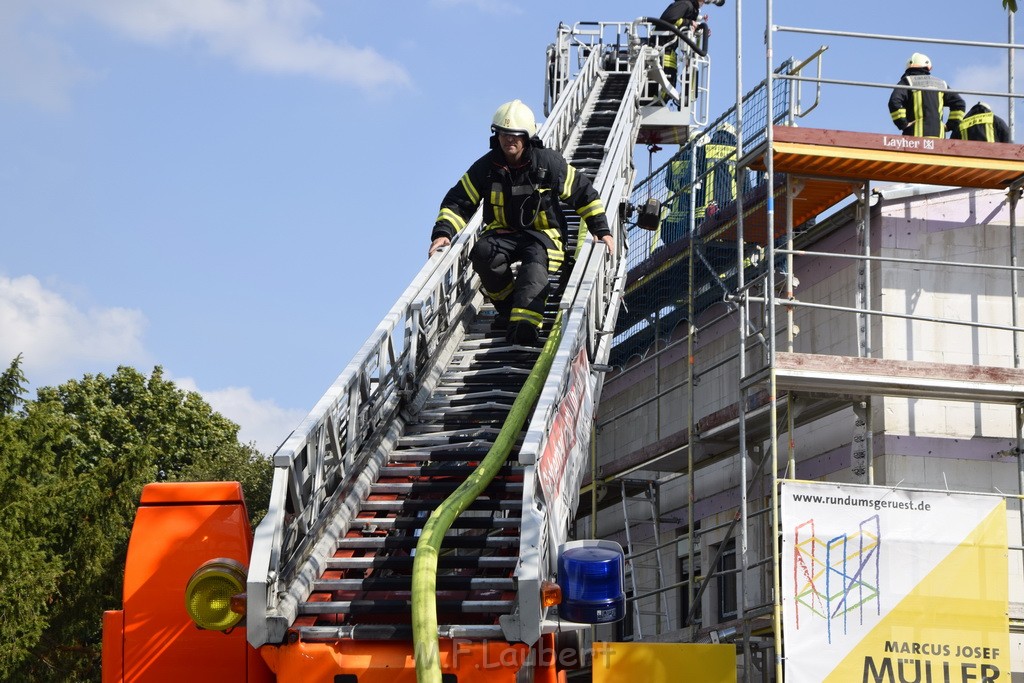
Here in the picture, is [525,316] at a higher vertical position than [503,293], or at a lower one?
lower

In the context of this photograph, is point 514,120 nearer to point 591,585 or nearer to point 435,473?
point 435,473

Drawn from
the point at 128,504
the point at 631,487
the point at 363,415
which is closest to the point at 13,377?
the point at 128,504

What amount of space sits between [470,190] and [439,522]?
12.9 feet

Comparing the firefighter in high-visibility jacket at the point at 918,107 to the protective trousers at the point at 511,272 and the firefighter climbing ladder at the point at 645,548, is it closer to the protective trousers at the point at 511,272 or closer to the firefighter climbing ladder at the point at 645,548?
the protective trousers at the point at 511,272

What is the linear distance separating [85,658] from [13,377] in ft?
13.8

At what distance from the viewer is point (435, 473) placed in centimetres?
897

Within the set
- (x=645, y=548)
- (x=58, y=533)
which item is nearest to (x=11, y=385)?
(x=58, y=533)

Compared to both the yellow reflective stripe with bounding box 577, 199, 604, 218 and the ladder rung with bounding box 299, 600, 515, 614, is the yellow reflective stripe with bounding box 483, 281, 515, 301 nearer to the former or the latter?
the yellow reflective stripe with bounding box 577, 199, 604, 218

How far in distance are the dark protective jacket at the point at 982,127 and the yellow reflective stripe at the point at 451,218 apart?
5036mm

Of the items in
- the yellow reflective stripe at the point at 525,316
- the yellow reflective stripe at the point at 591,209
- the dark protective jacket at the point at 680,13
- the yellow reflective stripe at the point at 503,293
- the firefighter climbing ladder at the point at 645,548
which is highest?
the dark protective jacket at the point at 680,13

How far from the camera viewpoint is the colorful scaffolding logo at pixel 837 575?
32.0 ft

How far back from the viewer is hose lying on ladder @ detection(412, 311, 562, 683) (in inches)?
276

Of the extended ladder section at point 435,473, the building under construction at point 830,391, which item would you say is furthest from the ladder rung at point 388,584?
the building under construction at point 830,391

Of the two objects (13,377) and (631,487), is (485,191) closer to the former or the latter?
(631,487)
